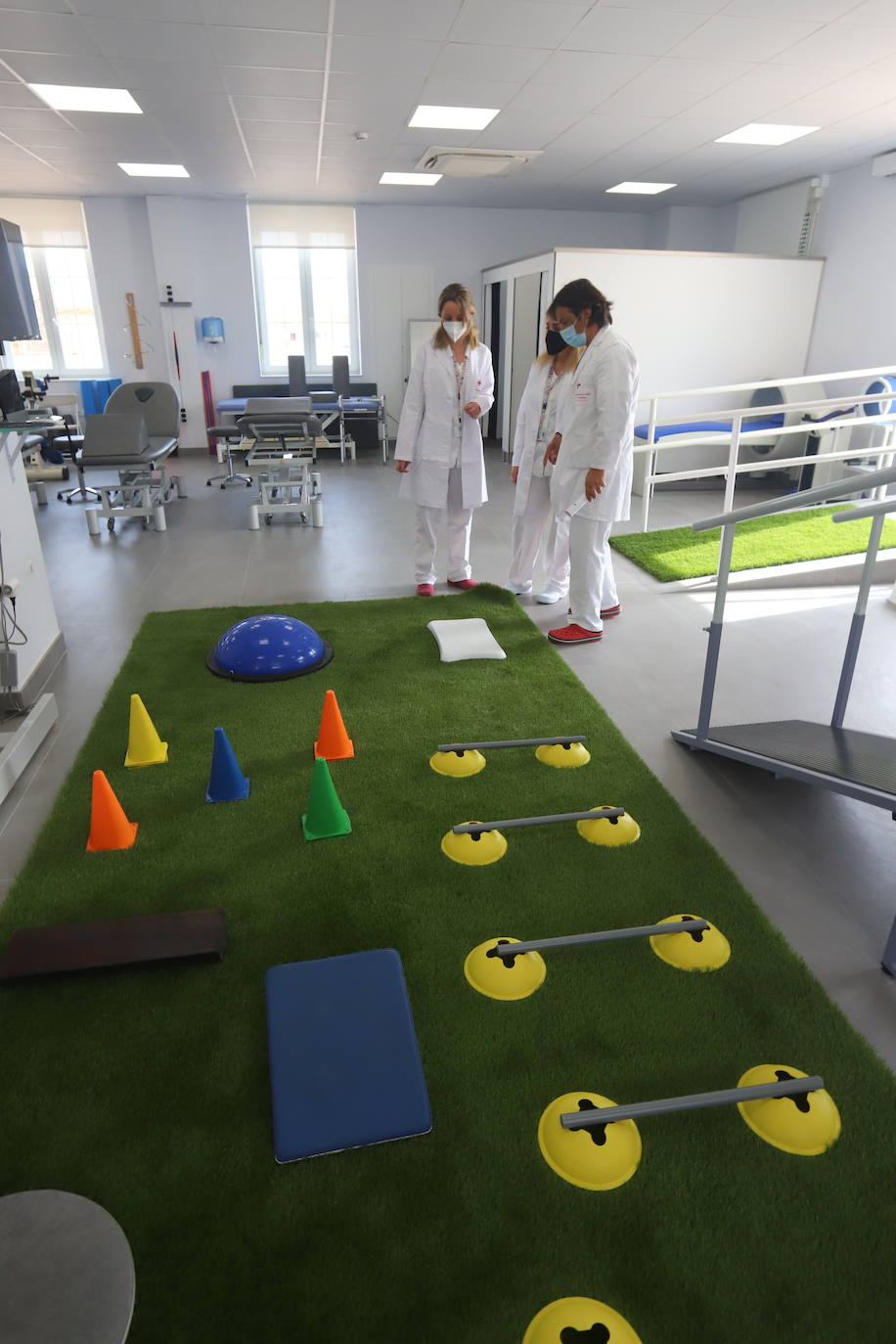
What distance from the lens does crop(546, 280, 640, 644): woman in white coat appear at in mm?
3305

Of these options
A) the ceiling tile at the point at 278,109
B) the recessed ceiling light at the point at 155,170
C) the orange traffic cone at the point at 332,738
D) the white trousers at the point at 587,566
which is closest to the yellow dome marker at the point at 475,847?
the orange traffic cone at the point at 332,738

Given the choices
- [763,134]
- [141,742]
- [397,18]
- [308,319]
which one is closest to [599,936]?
[141,742]

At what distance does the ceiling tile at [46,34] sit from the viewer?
4.03 meters

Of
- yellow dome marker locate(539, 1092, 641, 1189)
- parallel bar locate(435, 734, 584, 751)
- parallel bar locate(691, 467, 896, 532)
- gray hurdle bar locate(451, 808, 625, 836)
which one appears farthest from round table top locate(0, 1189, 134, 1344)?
parallel bar locate(691, 467, 896, 532)

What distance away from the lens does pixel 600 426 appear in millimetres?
3373

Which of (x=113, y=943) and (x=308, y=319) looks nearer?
(x=113, y=943)

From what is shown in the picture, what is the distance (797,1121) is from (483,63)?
551cm

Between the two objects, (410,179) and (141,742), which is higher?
(410,179)

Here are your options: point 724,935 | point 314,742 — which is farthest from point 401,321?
point 724,935

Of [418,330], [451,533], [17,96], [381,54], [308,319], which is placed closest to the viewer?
[451,533]

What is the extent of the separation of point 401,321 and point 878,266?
219 inches

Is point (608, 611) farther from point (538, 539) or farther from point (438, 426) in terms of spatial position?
point (438, 426)

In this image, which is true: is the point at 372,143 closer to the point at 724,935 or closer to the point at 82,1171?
the point at 724,935

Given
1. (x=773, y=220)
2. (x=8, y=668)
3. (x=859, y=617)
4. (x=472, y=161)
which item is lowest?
(x=8, y=668)
